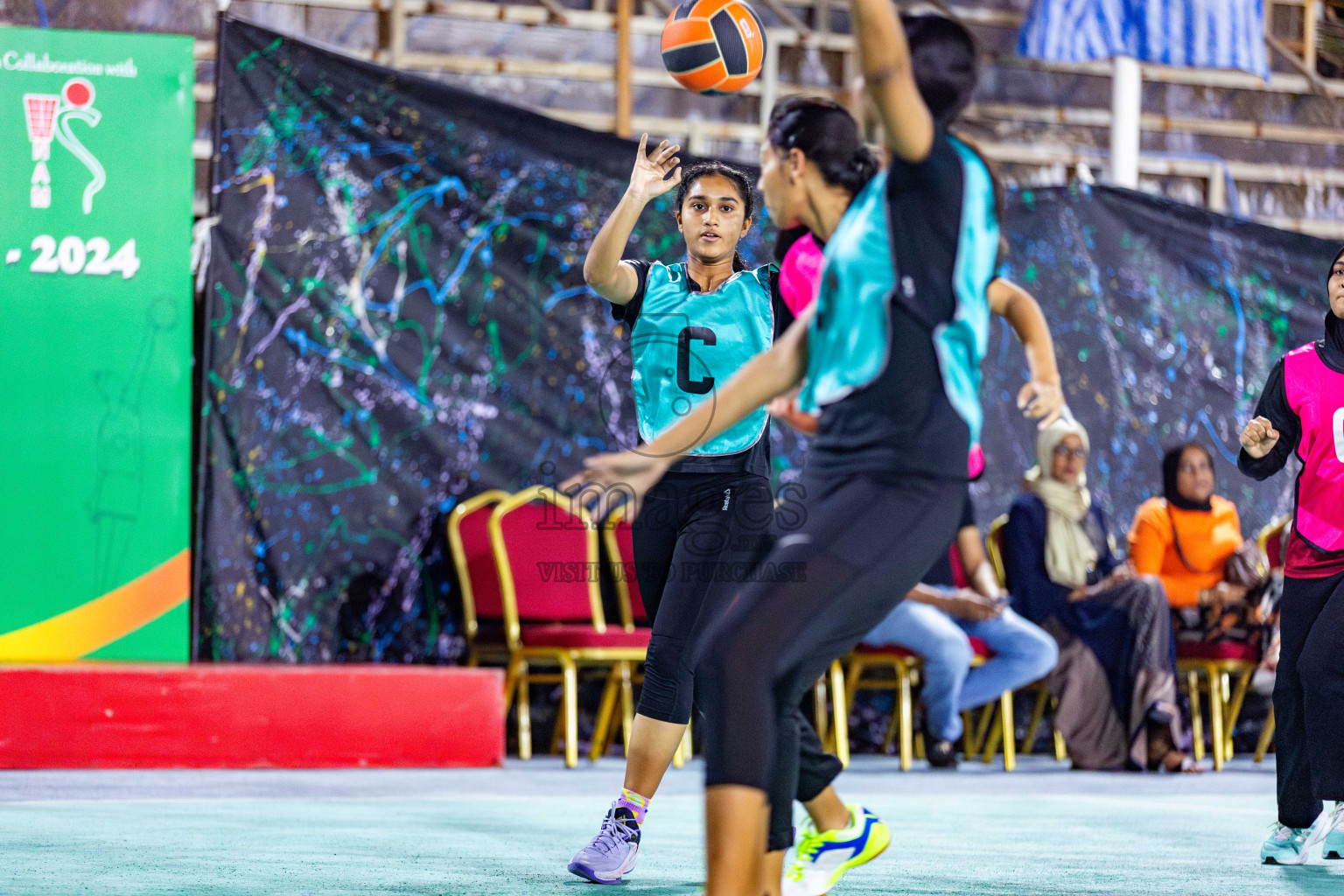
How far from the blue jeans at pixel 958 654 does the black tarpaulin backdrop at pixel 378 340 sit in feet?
2.87

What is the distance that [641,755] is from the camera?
3365mm

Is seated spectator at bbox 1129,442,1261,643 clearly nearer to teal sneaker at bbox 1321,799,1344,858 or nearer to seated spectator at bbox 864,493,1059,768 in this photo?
seated spectator at bbox 864,493,1059,768

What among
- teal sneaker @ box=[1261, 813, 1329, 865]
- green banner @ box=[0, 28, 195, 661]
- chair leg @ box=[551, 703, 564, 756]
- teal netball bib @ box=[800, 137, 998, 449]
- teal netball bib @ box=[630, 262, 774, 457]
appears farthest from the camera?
chair leg @ box=[551, 703, 564, 756]

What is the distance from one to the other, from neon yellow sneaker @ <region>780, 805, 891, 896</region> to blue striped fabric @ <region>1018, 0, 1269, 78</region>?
18.6 feet

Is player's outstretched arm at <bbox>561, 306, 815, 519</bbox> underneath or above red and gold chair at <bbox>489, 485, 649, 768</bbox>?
above

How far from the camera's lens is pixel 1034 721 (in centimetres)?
719

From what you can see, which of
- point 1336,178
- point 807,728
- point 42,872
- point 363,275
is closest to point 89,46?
point 363,275

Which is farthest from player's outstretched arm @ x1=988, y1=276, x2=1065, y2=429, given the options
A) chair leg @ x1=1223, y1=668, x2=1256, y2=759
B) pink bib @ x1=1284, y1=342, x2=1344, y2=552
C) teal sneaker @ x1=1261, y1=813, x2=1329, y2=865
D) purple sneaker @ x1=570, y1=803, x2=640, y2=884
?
chair leg @ x1=1223, y1=668, x2=1256, y2=759

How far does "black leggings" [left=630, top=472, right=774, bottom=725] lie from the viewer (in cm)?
326

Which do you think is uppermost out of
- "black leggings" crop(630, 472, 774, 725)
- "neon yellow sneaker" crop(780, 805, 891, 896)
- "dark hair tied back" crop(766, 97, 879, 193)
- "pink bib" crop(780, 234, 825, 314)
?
"dark hair tied back" crop(766, 97, 879, 193)

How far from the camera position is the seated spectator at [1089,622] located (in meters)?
6.59

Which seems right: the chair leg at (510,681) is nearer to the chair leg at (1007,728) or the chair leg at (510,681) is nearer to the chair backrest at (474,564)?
the chair backrest at (474,564)

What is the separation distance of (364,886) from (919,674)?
4490mm

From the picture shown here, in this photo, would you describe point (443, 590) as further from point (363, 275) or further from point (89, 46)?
point (89, 46)
